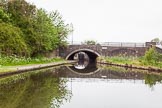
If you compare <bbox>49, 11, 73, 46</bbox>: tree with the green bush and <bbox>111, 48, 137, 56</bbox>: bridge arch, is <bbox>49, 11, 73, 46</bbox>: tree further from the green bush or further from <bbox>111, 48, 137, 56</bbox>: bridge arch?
the green bush

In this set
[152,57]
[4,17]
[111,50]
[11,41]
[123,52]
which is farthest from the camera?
[123,52]

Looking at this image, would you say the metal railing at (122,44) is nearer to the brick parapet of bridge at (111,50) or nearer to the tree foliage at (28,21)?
the brick parapet of bridge at (111,50)

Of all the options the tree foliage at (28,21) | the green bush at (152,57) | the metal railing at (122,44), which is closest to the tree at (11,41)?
the tree foliage at (28,21)

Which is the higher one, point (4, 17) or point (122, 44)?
point (4, 17)

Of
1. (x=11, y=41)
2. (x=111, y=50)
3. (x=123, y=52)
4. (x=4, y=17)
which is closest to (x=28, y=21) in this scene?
(x=4, y=17)

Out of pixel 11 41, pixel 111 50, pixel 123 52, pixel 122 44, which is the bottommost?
pixel 123 52

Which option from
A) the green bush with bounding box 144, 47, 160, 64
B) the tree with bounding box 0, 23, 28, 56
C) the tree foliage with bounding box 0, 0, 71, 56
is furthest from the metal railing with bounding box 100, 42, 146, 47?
the tree with bounding box 0, 23, 28, 56

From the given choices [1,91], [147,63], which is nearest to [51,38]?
[147,63]

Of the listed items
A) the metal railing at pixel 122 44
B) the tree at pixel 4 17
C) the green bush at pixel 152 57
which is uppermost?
the tree at pixel 4 17

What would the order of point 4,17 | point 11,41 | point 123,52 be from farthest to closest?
point 123,52 < point 4,17 < point 11,41

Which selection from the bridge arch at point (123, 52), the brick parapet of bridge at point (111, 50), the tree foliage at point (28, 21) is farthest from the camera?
the bridge arch at point (123, 52)

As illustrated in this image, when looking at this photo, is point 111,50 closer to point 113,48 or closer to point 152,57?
point 113,48

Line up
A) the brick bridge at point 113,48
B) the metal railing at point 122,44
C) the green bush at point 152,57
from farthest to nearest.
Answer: the metal railing at point 122,44 < the brick bridge at point 113,48 < the green bush at point 152,57

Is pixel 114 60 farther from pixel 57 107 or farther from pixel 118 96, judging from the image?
pixel 57 107
